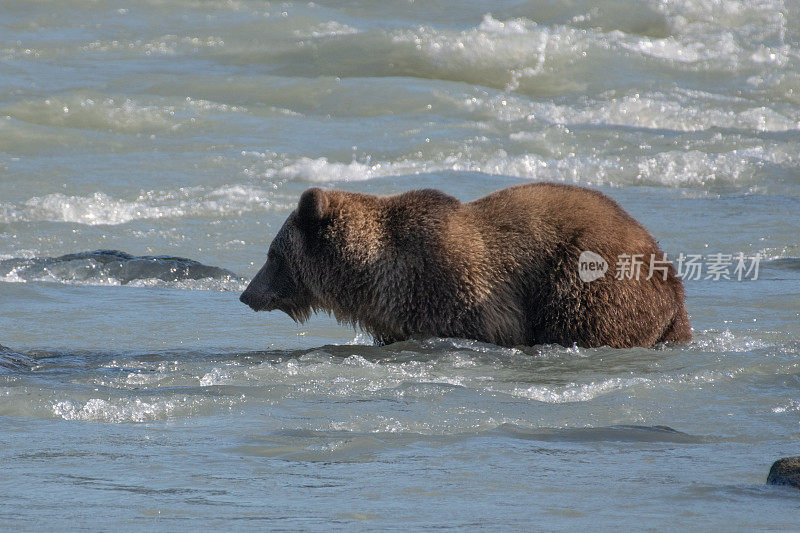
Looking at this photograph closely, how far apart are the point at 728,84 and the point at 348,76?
7539 mm

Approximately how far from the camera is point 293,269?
7738 mm

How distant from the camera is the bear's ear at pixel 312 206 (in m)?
7.34

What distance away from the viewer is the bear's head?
296 inches

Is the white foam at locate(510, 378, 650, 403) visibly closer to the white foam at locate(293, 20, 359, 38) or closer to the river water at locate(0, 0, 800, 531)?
the river water at locate(0, 0, 800, 531)

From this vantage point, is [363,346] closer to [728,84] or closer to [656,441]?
[656,441]

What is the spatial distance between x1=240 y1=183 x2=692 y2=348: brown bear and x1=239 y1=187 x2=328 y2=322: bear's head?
0.62 feet

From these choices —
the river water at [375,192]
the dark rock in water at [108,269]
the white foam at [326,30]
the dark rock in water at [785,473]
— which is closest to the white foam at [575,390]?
the river water at [375,192]

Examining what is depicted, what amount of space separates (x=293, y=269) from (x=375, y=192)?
6.40 m

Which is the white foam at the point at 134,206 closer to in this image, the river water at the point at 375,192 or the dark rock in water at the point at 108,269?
the river water at the point at 375,192

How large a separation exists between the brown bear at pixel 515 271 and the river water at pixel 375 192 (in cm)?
19

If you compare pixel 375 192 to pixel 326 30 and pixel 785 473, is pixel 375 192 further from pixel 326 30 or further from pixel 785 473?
pixel 326 30

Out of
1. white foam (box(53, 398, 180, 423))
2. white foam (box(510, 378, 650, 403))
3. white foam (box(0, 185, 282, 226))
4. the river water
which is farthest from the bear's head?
white foam (box(0, 185, 282, 226))

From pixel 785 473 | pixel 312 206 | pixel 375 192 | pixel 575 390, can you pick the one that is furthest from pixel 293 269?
pixel 375 192

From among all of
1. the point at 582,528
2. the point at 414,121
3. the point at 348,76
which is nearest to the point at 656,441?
the point at 582,528
